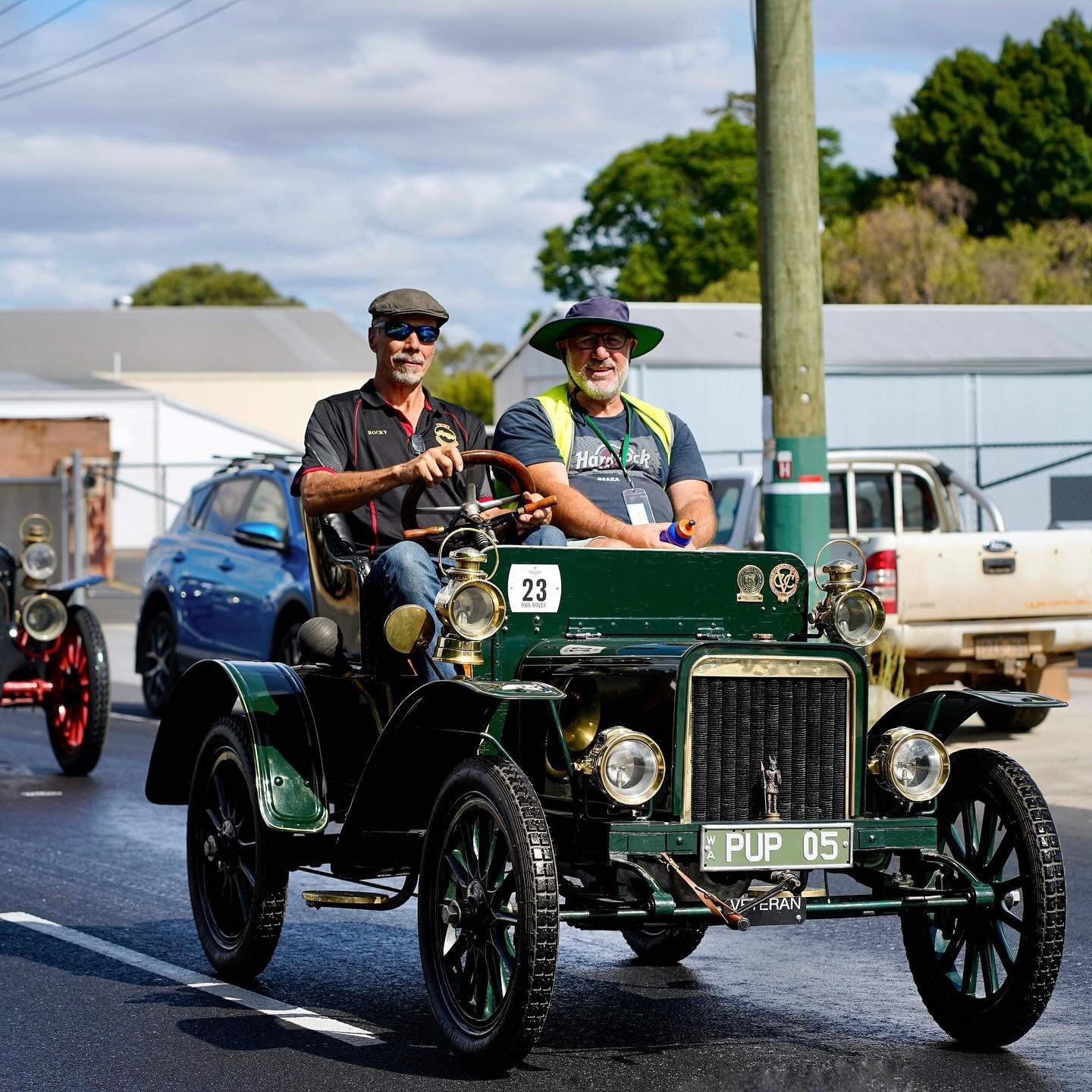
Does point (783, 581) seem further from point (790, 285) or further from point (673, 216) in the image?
point (673, 216)

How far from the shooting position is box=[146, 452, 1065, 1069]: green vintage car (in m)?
5.20

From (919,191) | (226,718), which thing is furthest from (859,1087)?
(919,191)

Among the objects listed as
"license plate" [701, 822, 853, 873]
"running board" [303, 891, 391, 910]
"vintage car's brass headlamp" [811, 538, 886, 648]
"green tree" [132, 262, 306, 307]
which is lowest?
"running board" [303, 891, 391, 910]

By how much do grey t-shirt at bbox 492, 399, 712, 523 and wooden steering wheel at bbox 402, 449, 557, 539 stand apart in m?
0.18

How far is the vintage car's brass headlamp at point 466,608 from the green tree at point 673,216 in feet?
198

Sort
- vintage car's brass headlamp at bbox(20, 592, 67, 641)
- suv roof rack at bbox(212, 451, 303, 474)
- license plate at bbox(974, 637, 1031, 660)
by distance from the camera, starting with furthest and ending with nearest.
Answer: suv roof rack at bbox(212, 451, 303, 474) → license plate at bbox(974, 637, 1031, 660) → vintage car's brass headlamp at bbox(20, 592, 67, 641)

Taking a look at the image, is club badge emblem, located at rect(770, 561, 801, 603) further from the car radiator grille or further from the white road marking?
the white road marking

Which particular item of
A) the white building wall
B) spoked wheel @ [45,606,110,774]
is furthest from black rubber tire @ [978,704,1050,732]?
the white building wall

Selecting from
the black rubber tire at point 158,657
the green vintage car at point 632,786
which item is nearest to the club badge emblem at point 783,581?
the green vintage car at point 632,786

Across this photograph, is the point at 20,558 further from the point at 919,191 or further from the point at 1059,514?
the point at 919,191

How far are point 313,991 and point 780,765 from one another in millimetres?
1878

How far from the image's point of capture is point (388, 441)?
6.69 metres

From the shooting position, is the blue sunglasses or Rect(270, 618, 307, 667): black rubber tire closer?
the blue sunglasses

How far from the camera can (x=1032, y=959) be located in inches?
211
